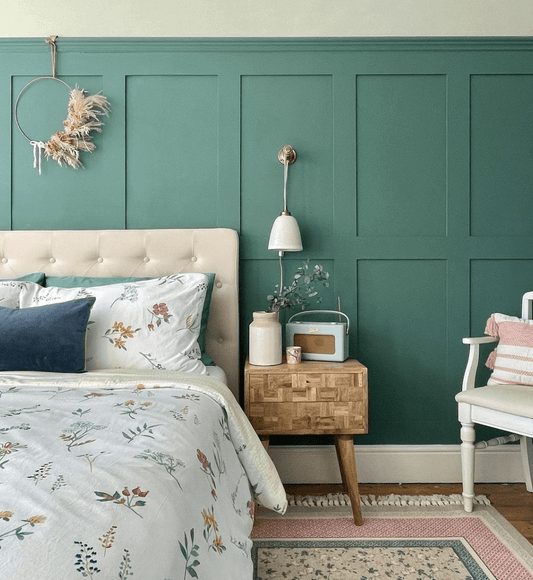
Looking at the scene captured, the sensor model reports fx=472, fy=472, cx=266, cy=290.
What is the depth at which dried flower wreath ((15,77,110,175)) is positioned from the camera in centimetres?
242

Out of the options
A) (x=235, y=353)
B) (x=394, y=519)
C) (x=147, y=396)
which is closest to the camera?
(x=147, y=396)

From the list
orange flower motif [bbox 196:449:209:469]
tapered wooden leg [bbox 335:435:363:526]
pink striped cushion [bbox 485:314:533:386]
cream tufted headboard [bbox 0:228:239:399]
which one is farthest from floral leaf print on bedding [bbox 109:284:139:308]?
pink striped cushion [bbox 485:314:533:386]

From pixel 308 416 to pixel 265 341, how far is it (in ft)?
1.23

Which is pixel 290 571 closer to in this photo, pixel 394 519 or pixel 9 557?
pixel 394 519

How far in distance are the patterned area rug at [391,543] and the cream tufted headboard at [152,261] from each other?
72 cm

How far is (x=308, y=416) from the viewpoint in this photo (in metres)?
2.04

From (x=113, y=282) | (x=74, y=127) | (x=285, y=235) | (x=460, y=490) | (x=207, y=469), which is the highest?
(x=74, y=127)

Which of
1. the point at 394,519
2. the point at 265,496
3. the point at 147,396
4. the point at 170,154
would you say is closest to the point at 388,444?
the point at 394,519

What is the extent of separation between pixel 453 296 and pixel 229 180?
1334 mm

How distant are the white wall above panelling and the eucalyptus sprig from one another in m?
1.25

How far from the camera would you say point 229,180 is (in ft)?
8.19

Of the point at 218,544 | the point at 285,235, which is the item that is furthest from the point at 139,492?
the point at 285,235

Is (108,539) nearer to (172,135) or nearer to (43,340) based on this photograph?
(43,340)

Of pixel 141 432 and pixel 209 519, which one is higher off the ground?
pixel 141 432
